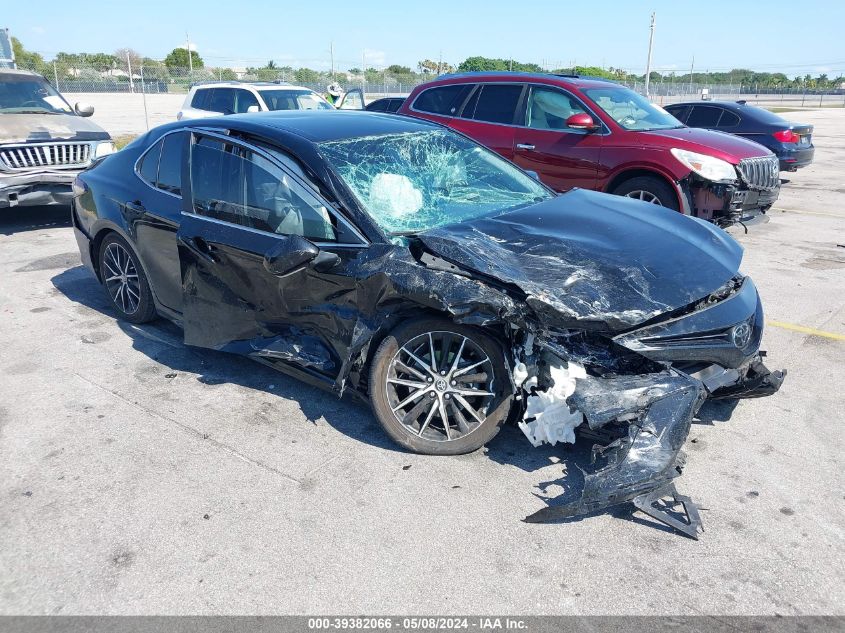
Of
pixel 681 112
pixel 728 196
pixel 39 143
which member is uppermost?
pixel 681 112

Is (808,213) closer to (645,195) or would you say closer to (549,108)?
(645,195)

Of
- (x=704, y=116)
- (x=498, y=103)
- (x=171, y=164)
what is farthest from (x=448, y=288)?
(x=704, y=116)

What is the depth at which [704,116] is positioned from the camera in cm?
1355

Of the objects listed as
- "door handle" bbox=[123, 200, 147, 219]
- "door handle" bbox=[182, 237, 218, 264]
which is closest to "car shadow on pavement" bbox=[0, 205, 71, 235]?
"door handle" bbox=[123, 200, 147, 219]

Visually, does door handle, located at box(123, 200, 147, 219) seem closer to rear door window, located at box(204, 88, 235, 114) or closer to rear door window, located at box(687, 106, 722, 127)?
rear door window, located at box(204, 88, 235, 114)

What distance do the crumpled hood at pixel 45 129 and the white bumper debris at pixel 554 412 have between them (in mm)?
8280

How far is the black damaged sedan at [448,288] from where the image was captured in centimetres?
327

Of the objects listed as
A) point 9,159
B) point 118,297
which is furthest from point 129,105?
point 118,297

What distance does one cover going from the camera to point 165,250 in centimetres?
476

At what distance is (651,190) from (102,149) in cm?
736

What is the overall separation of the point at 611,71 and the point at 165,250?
53.6m

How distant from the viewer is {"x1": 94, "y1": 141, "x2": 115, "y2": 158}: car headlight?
9.57 meters

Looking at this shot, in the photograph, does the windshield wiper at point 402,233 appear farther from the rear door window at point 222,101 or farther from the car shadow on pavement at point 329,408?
the rear door window at point 222,101

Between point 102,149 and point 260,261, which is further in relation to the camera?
point 102,149
